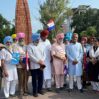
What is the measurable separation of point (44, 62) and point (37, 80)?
0.61 meters

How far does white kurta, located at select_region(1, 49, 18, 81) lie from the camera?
8930 millimetres

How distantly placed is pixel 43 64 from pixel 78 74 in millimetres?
1204

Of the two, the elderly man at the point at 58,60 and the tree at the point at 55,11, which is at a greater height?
the tree at the point at 55,11

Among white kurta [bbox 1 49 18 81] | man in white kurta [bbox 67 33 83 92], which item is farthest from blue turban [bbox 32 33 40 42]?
man in white kurta [bbox 67 33 83 92]

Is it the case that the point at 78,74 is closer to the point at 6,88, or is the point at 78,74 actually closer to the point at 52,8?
the point at 6,88

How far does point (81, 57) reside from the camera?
9.84m

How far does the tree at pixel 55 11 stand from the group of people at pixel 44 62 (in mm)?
25701

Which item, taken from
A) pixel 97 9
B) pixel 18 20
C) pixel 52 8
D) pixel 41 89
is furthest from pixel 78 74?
pixel 97 9

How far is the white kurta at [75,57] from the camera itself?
9750mm

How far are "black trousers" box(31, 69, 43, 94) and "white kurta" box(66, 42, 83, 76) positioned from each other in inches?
40.0

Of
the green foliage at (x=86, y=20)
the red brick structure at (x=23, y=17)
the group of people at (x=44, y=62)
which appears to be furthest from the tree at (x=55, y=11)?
the group of people at (x=44, y=62)

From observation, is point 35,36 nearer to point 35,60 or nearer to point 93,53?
point 35,60

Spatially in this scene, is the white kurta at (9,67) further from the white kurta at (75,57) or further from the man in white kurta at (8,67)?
the white kurta at (75,57)

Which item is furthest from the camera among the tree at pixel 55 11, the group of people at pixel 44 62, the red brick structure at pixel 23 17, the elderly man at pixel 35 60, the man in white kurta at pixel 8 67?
the tree at pixel 55 11
